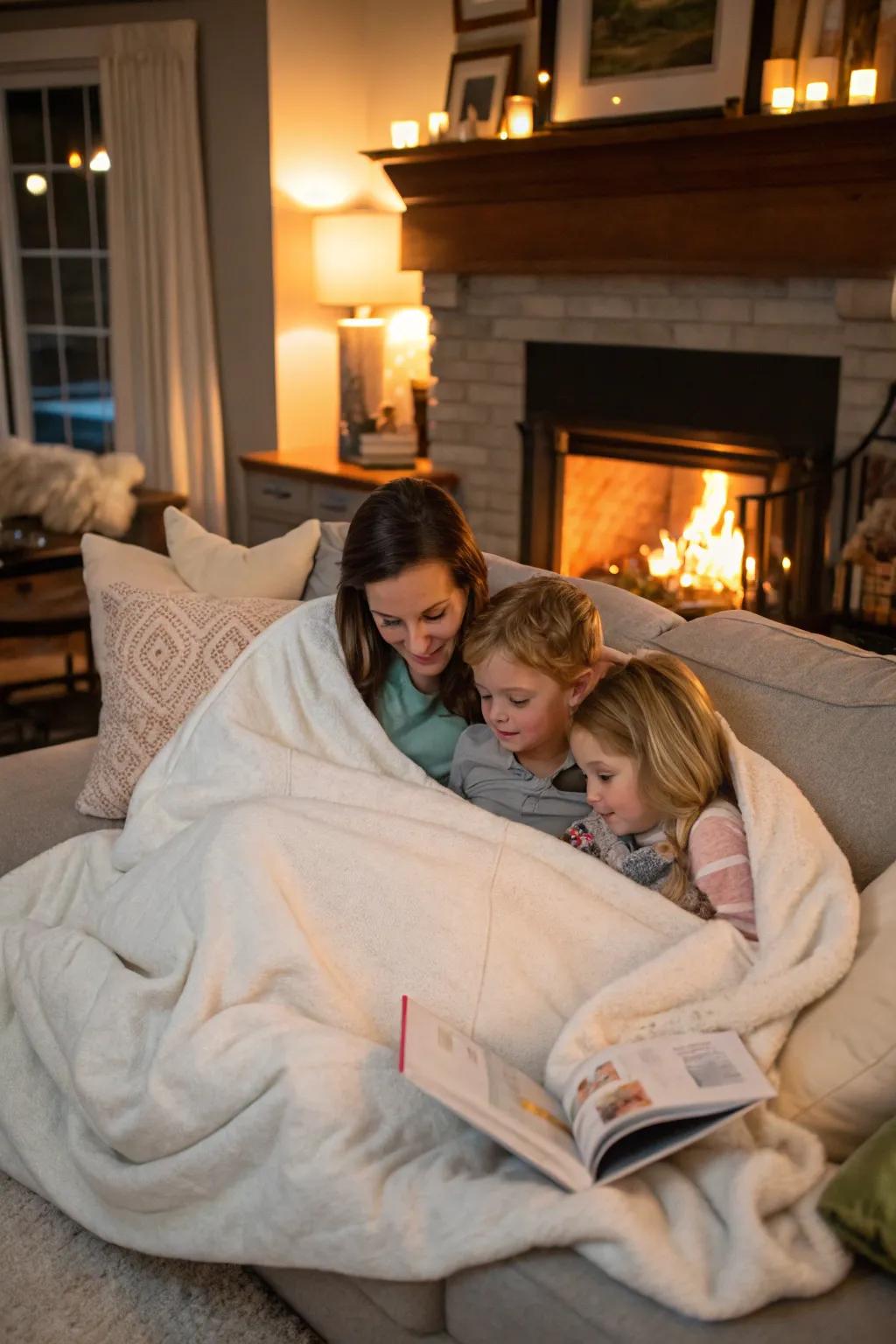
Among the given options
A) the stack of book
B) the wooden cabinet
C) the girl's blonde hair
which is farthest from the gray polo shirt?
the stack of book

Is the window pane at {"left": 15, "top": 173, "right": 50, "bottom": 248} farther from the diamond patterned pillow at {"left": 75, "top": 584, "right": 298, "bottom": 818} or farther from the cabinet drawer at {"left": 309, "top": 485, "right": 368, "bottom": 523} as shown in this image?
the diamond patterned pillow at {"left": 75, "top": 584, "right": 298, "bottom": 818}

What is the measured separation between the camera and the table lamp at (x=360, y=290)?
478 cm

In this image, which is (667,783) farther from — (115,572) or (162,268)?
(162,268)

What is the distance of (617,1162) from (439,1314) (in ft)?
0.92

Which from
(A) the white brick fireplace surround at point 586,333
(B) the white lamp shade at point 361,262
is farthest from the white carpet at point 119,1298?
(B) the white lamp shade at point 361,262

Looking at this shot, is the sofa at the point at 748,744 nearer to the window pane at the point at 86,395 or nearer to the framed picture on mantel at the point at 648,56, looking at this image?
the framed picture on mantel at the point at 648,56

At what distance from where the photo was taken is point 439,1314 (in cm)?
146

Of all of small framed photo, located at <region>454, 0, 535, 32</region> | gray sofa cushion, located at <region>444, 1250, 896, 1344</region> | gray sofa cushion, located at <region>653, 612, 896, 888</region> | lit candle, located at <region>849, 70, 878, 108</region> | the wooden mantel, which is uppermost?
small framed photo, located at <region>454, 0, 535, 32</region>

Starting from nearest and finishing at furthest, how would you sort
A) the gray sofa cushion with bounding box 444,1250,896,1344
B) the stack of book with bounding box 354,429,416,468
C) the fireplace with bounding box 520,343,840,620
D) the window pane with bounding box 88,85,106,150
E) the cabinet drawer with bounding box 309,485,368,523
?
the gray sofa cushion with bounding box 444,1250,896,1344, the fireplace with bounding box 520,343,840,620, the cabinet drawer with bounding box 309,485,368,523, the stack of book with bounding box 354,429,416,468, the window pane with bounding box 88,85,106,150

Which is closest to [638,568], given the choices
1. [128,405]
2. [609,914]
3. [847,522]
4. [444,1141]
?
[847,522]

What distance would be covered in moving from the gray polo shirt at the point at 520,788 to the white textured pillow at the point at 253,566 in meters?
0.74

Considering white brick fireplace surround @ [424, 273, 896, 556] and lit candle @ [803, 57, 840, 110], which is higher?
lit candle @ [803, 57, 840, 110]

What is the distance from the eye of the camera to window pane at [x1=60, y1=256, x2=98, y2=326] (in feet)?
18.6

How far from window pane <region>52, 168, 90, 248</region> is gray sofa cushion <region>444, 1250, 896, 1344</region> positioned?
512cm
